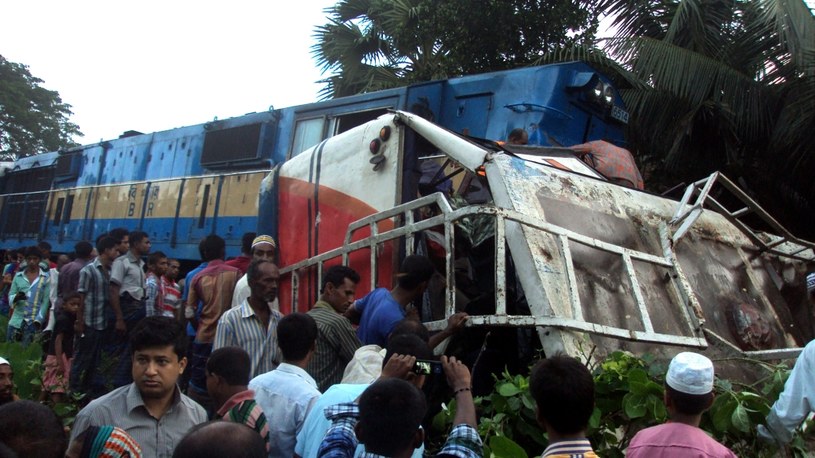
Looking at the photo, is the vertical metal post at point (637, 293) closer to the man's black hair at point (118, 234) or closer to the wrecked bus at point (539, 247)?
the wrecked bus at point (539, 247)

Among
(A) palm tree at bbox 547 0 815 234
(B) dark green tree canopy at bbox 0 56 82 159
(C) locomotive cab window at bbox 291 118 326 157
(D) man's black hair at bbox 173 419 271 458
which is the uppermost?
(B) dark green tree canopy at bbox 0 56 82 159

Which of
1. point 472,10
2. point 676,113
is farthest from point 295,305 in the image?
point 472,10

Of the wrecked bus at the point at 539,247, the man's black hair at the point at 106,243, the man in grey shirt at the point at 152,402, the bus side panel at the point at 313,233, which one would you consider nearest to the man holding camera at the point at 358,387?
the man in grey shirt at the point at 152,402

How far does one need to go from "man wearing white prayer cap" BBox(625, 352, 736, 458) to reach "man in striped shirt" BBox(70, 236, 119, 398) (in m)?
5.07

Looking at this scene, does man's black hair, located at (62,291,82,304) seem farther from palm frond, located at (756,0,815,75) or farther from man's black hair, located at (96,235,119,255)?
palm frond, located at (756,0,815,75)

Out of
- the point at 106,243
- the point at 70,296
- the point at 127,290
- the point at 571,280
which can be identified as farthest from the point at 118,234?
the point at 571,280

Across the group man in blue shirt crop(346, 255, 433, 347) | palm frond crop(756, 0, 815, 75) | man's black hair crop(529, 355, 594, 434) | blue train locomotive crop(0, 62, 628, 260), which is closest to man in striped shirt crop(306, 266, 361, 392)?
man in blue shirt crop(346, 255, 433, 347)

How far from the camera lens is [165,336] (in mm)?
2713

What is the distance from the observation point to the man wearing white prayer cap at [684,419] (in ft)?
7.31

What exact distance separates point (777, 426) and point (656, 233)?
199cm

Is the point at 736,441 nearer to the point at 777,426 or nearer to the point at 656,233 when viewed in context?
the point at 777,426

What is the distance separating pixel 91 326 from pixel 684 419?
523 cm

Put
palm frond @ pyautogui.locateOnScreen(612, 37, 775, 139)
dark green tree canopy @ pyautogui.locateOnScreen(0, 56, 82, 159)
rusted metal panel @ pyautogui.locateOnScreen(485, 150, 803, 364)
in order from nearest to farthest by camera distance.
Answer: rusted metal panel @ pyautogui.locateOnScreen(485, 150, 803, 364), palm frond @ pyautogui.locateOnScreen(612, 37, 775, 139), dark green tree canopy @ pyautogui.locateOnScreen(0, 56, 82, 159)

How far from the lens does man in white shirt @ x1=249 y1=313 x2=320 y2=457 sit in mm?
2939
